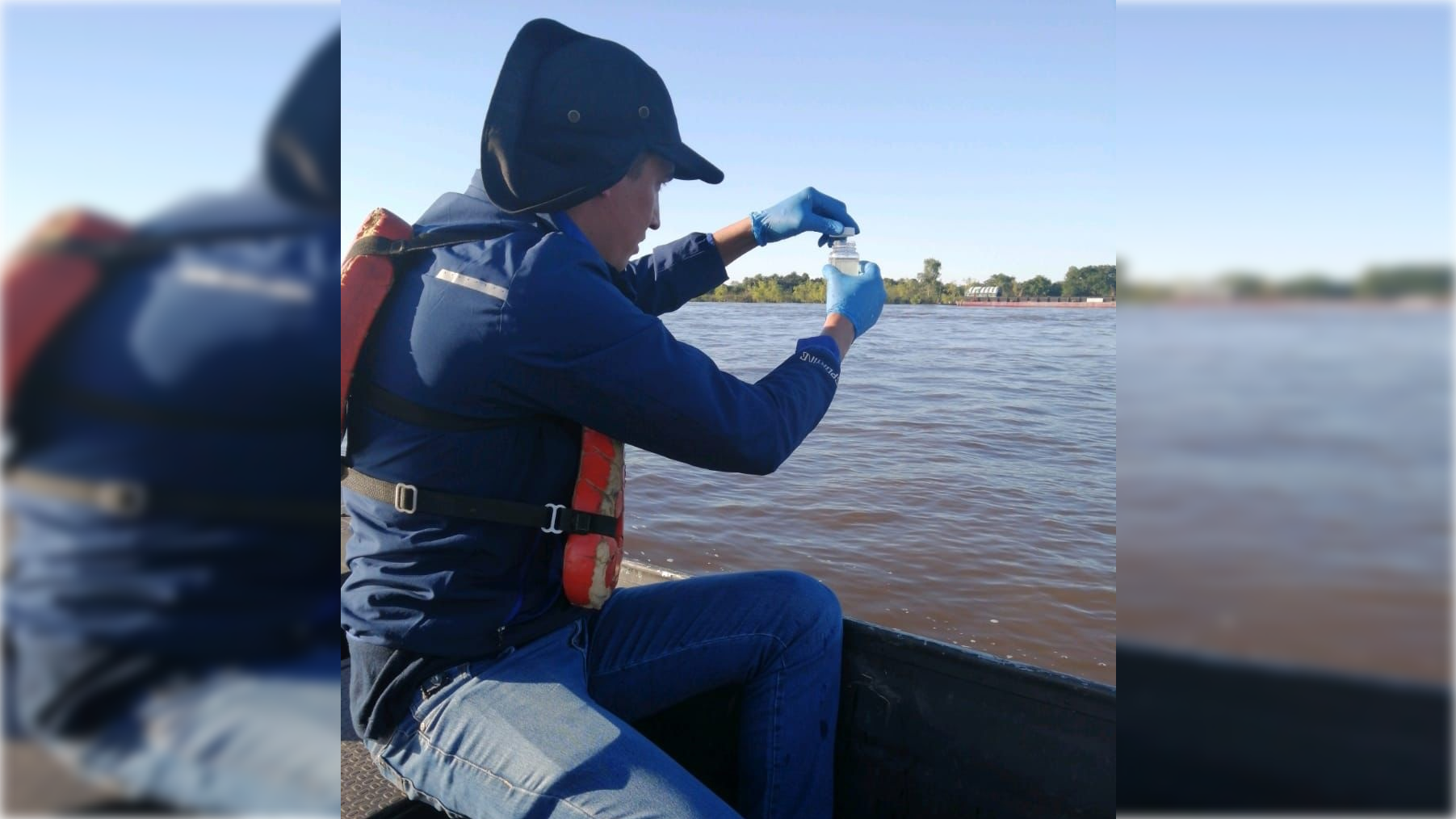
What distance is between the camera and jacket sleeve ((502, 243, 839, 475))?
133cm

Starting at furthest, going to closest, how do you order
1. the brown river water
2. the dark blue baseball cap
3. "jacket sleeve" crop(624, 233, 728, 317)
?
the brown river water, "jacket sleeve" crop(624, 233, 728, 317), the dark blue baseball cap

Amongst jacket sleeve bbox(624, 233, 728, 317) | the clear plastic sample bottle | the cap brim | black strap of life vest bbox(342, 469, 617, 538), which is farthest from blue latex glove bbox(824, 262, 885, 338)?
black strap of life vest bbox(342, 469, 617, 538)

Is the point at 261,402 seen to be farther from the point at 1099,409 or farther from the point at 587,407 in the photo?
the point at 1099,409

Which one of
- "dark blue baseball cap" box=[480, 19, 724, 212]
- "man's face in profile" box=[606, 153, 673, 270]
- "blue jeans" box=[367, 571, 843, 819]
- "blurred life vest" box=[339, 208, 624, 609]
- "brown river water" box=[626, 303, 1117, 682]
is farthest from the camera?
"brown river water" box=[626, 303, 1117, 682]

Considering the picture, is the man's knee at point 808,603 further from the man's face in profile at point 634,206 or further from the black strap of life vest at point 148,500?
the black strap of life vest at point 148,500

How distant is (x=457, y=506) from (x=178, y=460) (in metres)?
1.04

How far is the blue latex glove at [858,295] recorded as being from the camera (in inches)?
81.4

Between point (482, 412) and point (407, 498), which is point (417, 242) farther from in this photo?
point (407, 498)

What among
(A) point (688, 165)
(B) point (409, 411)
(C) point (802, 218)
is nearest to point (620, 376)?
(B) point (409, 411)

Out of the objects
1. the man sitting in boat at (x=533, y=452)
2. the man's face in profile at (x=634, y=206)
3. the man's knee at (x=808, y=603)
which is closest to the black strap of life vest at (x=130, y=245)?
the man sitting in boat at (x=533, y=452)

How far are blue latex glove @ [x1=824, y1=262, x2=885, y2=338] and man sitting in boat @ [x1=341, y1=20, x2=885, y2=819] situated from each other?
15.6 inches

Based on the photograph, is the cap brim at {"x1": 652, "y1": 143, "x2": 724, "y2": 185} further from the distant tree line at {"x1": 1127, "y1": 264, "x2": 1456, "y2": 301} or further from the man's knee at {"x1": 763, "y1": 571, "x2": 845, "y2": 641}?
the distant tree line at {"x1": 1127, "y1": 264, "x2": 1456, "y2": 301}

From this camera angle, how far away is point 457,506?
1376mm

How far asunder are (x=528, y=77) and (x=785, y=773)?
131 cm
